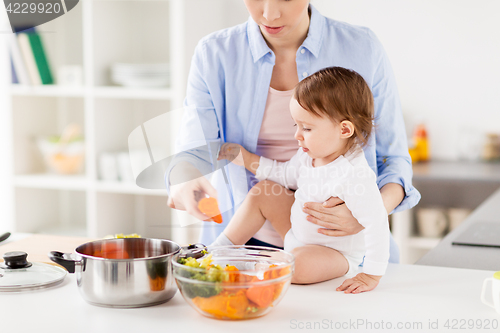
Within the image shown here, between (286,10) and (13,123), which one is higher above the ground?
(286,10)

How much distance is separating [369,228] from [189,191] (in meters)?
0.36

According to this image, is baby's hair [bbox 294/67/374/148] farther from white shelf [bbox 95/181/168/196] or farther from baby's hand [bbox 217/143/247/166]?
white shelf [bbox 95/181/168/196]

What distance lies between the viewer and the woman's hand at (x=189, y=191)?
0.99 meters

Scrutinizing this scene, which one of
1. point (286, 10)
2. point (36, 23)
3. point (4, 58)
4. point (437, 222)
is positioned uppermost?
point (36, 23)

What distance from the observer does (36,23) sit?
288cm

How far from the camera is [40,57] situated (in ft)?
9.42

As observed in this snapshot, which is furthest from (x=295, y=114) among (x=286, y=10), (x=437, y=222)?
(x=437, y=222)

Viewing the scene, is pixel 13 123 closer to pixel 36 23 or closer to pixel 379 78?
pixel 36 23

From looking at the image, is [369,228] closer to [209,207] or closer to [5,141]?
[209,207]

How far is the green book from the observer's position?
9.25ft

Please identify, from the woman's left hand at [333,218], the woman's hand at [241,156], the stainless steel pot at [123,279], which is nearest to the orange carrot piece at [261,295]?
the stainless steel pot at [123,279]

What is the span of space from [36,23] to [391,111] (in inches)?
94.7

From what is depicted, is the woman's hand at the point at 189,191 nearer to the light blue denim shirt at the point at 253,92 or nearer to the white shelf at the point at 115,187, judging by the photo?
the light blue denim shirt at the point at 253,92

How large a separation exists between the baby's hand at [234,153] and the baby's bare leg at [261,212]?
3.6 inches
